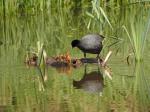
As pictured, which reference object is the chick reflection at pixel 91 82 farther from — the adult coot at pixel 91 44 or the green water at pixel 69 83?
the adult coot at pixel 91 44

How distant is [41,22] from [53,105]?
422 inches

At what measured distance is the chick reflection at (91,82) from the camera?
313 inches

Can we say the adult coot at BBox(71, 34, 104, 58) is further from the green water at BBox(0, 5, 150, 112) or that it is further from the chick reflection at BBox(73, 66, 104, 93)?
the chick reflection at BBox(73, 66, 104, 93)

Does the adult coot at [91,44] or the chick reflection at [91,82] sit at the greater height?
the adult coot at [91,44]

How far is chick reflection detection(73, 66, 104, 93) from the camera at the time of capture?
313 inches

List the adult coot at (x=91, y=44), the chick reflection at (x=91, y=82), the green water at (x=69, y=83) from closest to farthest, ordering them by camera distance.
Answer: the green water at (x=69, y=83)
the chick reflection at (x=91, y=82)
the adult coot at (x=91, y=44)

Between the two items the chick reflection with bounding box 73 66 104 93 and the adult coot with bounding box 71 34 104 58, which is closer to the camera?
the chick reflection with bounding box 73 66 104 93

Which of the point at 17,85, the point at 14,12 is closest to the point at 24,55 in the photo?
the point at 17,85

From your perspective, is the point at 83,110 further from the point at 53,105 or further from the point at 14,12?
the point at 14,12

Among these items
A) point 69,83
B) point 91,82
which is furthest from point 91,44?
point 69,83

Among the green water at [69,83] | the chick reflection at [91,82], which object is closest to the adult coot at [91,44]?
the green water at [69,83]

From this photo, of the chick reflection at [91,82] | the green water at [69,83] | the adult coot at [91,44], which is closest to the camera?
the green water at [69,83]

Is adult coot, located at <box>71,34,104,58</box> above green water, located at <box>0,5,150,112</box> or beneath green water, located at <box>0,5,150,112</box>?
above

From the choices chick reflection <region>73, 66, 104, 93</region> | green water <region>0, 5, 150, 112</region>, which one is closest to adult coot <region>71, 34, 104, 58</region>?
green water <region>0, 5, 150, 112</region>
